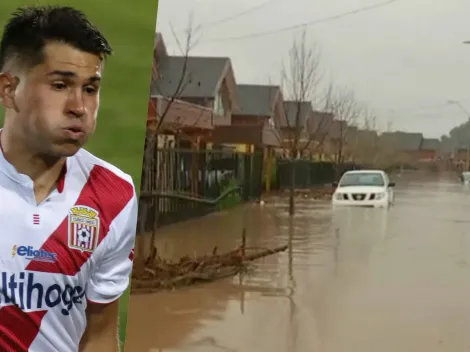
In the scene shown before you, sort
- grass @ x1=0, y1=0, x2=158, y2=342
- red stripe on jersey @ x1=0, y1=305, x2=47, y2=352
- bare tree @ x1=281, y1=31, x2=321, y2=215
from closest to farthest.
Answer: red stripe on jersey @ x1=0, y1=305, x2=47, y2=352
grass @ x1=0, y1=0, x2=158, y2=342
bare tree @ x1=281, y1=31, x2=321, y2=215

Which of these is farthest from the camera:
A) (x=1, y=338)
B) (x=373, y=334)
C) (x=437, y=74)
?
(x=437, y=74)

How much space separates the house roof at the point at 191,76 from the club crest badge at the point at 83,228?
602mm

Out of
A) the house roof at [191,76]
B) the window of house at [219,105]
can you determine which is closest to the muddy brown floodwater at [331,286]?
the window of house at [219,105]

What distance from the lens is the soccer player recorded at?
1.87 meters

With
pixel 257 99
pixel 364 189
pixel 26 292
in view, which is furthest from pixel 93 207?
pixel 364 189

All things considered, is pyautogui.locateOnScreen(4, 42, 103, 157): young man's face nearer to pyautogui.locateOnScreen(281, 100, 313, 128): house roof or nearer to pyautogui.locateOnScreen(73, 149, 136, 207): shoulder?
pyautogui.locateOnScreen(73, 149, 136, 207): shoulder

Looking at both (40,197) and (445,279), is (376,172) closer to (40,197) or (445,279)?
(445,279)

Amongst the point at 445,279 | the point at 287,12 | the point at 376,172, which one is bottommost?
the point at 445,279

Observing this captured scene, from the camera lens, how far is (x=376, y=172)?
2.37 m

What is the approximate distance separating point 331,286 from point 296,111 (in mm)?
627

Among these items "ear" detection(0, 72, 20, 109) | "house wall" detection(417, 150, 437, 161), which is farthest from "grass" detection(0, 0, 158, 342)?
"house wall" detection(417, 150, 437, 161)

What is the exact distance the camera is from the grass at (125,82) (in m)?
2.08

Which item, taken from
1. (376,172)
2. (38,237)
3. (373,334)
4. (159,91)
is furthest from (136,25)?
(373,334)

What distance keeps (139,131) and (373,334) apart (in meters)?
0.99
